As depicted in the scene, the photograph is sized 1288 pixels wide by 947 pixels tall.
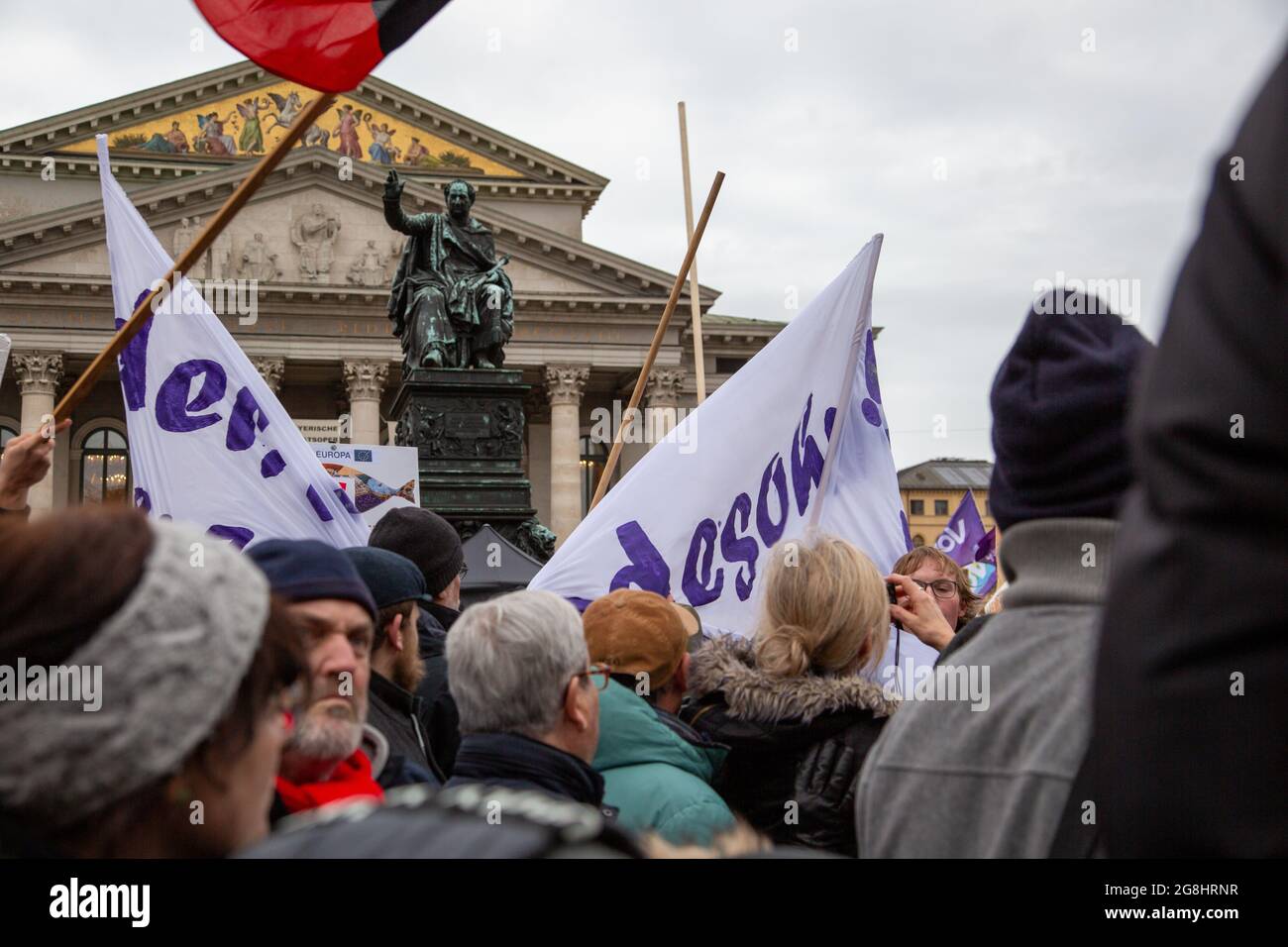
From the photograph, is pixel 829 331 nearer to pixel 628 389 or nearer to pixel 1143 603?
pixel 1143 603

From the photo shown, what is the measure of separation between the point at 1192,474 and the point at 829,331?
4938 millimetres

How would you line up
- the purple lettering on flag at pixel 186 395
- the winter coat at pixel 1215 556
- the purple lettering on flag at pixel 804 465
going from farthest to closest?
the purple lettering on flag at pixel 804 465 → the purple lettering on flag at pixel 186 395 → the winter coat at pixel 1215 556

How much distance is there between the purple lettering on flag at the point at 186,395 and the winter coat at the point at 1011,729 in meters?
3.96

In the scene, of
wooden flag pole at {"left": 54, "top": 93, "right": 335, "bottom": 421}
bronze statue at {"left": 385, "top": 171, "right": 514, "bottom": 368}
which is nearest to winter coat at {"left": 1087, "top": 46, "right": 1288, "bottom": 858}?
wooden flag pole at {"left": 54, "top": 93, "right": 335, "bottom": 421}

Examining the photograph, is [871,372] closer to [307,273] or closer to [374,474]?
[374,474]

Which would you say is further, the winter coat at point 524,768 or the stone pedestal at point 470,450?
the stone pedestal at point 470,450

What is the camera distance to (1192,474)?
86 cm

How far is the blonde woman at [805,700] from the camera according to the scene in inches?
113

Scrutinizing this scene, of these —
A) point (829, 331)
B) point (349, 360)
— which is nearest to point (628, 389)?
point (349, 360)

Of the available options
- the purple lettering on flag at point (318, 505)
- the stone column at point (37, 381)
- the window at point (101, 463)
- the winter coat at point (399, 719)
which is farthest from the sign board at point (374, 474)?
the window at point (101, 463)

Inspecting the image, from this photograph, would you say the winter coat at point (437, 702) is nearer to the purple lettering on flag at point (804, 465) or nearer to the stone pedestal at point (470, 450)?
the purple lettering on flag at point (804, 465)

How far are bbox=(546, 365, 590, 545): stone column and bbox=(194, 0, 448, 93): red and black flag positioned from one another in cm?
3240

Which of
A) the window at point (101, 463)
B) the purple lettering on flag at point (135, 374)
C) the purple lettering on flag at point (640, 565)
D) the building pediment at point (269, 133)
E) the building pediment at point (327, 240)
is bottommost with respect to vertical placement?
the purple lettering on flag at point (640, 565)

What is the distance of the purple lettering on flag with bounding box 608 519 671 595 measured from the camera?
16.7ft
